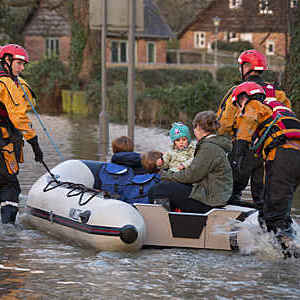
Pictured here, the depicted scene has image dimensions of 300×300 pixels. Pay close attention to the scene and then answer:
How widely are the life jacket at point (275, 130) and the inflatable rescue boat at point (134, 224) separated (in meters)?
0.85

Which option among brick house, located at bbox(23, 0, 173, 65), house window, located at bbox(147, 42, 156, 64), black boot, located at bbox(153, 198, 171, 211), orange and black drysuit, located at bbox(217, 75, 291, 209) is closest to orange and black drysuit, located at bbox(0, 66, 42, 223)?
black boot, located at bbox(153, 198, 171, 211)

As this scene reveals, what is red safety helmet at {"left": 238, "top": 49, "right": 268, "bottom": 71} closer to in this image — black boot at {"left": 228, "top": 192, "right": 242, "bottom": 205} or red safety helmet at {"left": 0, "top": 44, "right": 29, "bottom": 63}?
black boot at {"left": 228, "top": 192, "right": 242, "bottom": 205}

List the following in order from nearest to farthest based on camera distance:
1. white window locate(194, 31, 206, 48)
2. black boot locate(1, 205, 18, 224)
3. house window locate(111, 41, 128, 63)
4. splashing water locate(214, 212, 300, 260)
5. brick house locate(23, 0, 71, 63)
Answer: splashing water locate(214, 212, 300, 260) < black boot locate(1, 205, 18, 224) < house window locate(111, 41, 128, 63) < brick house locate(23, 0, 71, 63) < white window locate(194, 31, 206, 48)

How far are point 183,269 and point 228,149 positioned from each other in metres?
1.46

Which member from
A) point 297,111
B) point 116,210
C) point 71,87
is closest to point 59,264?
point 116,210

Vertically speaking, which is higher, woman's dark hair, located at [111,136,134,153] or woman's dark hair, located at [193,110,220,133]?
woman's dark hair, located at [193,110,220,133]

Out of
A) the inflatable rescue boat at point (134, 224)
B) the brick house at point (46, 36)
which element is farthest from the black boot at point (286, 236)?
the brick house at point (46, 36)

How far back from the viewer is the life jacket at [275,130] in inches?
297

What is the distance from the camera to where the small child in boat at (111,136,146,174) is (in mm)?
9227

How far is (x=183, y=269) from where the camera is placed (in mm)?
7570

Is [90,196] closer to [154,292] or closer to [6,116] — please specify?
[6,116]

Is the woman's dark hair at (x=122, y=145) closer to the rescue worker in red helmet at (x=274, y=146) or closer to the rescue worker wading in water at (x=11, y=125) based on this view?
the rescue worker wading in water at (x=11, y=125)

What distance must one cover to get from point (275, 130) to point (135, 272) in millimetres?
1929

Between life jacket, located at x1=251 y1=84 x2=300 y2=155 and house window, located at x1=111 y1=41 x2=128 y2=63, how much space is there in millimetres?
45382
